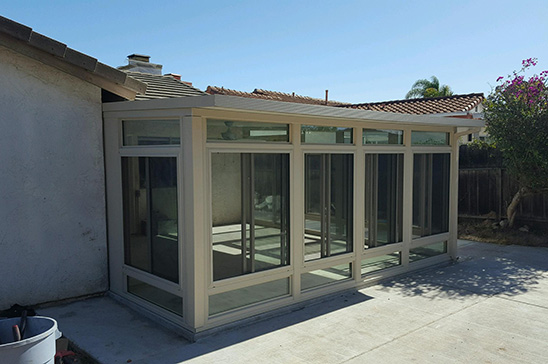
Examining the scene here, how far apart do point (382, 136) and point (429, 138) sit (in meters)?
1.26

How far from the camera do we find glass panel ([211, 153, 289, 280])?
5254mm

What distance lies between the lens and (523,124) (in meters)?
10.0

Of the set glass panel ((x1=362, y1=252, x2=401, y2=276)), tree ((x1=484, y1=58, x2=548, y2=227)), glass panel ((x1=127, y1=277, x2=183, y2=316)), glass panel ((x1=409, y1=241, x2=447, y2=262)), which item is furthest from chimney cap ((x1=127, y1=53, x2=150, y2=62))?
tree ((x1=484, y1=58, x2=548, y2=227))

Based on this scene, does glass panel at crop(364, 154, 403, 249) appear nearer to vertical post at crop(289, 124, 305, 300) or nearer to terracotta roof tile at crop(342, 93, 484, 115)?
vertical post at crop(289, 124, 305, 300)

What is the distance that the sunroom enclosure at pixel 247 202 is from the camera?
16.5ft

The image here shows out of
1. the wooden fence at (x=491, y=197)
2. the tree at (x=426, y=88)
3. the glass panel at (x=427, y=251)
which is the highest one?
the tree at (x=426, y=88)

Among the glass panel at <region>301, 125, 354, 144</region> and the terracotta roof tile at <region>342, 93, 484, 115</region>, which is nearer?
the glass panel at <region>301, 125, 354, 144</region>

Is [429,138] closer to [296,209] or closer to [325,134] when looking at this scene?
[325,134]

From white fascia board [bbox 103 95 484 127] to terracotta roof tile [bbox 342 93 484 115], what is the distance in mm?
9937

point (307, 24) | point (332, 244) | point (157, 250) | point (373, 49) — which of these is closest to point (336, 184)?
point (332, 244)

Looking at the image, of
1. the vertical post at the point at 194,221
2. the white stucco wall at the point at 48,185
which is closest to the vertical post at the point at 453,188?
the vertical post at the point at 194,221

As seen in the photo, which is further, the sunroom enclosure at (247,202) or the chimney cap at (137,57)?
the chimney cap at (137,57)

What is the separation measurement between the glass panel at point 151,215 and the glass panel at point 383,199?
118 inches

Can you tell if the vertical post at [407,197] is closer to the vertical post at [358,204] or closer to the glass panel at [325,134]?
the vertical post at [358,204]
